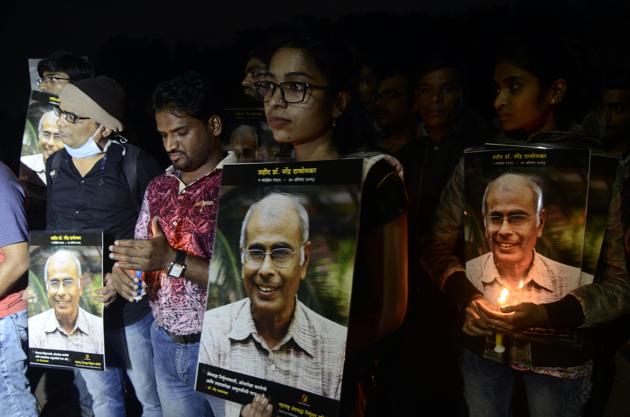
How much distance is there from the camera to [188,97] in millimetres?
2320

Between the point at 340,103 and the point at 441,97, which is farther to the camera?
the point at 441,97

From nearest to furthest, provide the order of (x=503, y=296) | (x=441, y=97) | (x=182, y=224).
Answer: (x=503, y=296) → (x=182, y=224) → (x=441, y=97)

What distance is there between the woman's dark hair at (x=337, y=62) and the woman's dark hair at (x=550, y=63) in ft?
2.34

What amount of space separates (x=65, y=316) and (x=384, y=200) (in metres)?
1.87

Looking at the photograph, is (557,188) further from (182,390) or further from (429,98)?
(182,390)

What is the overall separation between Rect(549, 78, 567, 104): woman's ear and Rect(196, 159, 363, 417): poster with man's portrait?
104cm

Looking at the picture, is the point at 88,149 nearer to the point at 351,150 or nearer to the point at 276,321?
A: the point at 351,150

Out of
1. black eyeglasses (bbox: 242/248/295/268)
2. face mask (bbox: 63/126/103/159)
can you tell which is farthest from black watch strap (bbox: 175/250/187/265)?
face mask (bbox: 63/126/103/159)

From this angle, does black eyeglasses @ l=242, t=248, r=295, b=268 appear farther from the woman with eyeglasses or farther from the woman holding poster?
the woman holding poster

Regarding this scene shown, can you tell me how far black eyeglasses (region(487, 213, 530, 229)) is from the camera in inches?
72.6

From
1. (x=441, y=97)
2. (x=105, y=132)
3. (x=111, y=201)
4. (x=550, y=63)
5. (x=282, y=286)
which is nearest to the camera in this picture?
(x=282, y=286)

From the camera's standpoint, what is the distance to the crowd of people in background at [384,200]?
1.73 m

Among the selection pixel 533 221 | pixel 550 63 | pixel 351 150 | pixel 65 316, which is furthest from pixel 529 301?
pixel 65 316

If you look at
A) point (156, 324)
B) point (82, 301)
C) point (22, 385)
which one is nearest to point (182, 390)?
point (156, 324)
